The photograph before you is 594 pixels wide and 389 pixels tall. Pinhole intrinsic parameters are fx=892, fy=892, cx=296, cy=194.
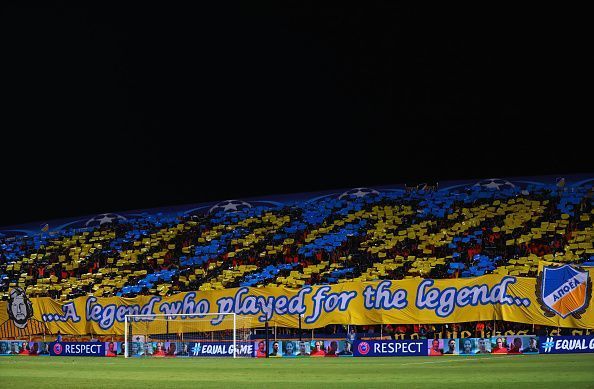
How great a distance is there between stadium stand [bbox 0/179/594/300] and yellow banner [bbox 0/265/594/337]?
437 centimetres

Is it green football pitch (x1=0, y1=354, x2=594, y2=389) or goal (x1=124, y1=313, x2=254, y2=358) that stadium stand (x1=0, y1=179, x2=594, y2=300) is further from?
green football pitch (x1=0, y1=354, x2=594, y2=389)

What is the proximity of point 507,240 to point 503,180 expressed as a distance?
5.55 metres

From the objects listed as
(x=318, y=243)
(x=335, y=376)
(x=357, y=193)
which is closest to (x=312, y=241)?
(x=318, y=243)

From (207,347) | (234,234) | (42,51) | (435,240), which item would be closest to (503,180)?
(435,240)

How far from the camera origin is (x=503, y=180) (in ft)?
132

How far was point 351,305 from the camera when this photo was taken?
28250 mm

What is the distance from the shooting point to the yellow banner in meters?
24.6

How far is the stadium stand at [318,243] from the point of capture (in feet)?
115

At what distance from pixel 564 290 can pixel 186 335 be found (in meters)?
12.4

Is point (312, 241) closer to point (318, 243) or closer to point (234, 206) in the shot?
point (318, 243)

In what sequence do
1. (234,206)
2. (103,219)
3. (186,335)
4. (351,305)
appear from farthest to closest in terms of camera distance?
(103,219), (234,206), (186,335), (351,305)

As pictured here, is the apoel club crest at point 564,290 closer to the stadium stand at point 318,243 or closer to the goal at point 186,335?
the stadium stand at point 318,243

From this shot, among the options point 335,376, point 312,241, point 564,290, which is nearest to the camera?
point 335,376

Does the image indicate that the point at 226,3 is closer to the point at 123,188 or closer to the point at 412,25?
the point at 412,25
